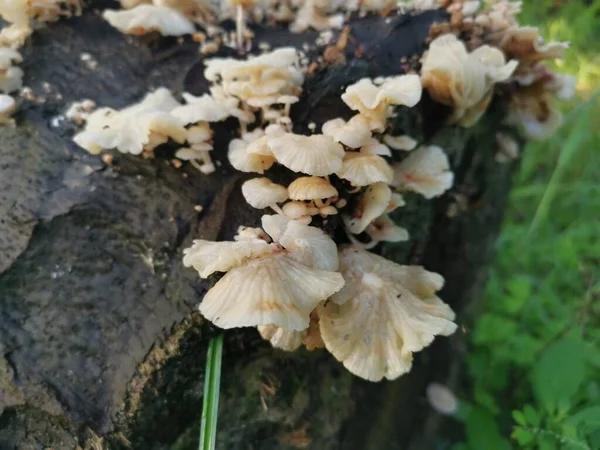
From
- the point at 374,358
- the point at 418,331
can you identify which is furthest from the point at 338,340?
the point at 418,331

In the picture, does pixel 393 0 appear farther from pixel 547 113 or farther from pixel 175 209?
pixel 175 209

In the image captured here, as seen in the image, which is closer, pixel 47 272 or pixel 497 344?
pixel 47 272

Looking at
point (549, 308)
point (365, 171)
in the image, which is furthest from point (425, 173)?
point (549, 308)

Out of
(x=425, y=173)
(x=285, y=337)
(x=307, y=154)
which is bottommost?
(x=285, y=337)

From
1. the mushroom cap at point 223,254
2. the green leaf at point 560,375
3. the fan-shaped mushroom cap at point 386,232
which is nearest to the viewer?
the mushroom cap at point 223,254

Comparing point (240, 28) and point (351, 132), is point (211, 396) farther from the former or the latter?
point (240, 28)

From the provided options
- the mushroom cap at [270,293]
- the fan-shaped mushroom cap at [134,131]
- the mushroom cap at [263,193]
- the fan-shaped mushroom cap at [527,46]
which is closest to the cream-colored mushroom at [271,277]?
the mushroom cap at [270,293]

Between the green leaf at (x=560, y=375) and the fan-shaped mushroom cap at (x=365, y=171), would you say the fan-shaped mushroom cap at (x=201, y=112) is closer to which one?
the fan-shaped mushroom cap at (x=365, y=171)
